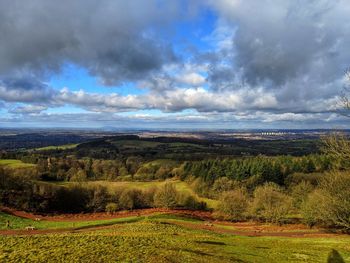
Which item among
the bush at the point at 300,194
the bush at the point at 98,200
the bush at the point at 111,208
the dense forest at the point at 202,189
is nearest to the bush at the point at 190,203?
the dense forest at the point at 202,189

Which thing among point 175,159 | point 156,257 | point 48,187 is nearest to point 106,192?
point 48,187

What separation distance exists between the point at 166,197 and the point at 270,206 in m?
23.2

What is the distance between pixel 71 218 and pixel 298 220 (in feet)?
136

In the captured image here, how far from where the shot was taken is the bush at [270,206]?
201 feet

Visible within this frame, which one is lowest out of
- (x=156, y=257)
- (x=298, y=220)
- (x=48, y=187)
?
(x=298, y=220)

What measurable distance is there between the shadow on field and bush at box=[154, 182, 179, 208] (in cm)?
4822

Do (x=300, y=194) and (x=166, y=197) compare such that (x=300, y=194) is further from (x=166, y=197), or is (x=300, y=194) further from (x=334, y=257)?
(x=334, y=257)

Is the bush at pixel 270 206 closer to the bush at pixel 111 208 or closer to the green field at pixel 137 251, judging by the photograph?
the bush at pixel 111 208

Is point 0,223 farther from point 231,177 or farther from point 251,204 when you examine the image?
point 231,177

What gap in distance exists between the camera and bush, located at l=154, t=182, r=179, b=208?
245 feet

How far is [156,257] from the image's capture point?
2034 cm

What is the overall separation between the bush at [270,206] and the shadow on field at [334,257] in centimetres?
3307

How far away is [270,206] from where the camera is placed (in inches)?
2479

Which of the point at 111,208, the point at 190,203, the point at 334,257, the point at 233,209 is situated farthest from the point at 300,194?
the point at 334,257
